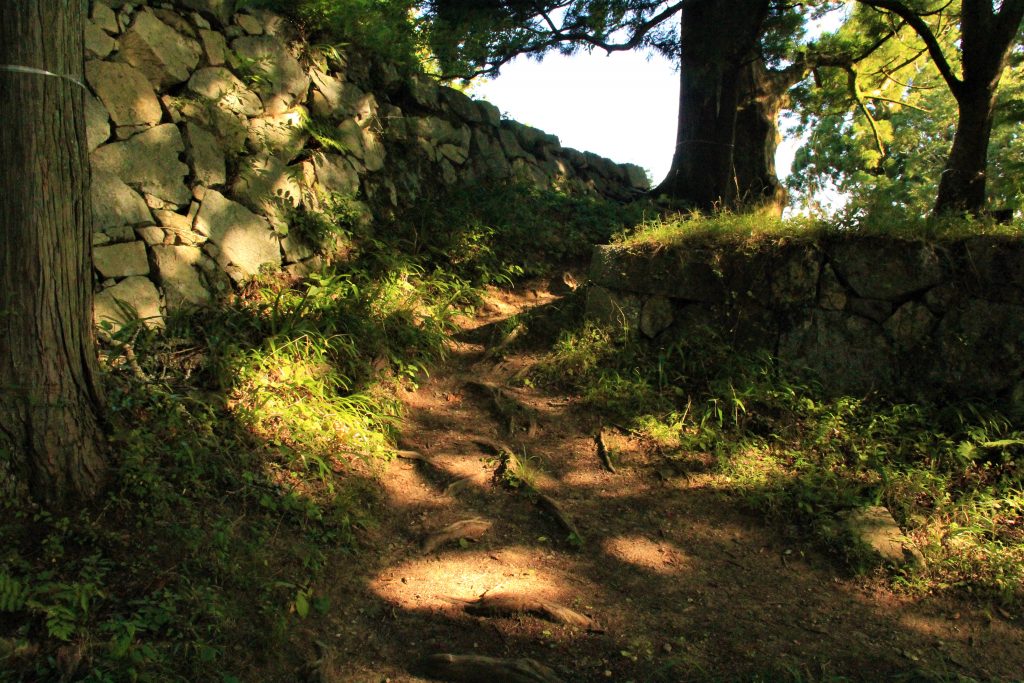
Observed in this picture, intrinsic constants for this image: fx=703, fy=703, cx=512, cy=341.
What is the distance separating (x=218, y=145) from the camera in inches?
224

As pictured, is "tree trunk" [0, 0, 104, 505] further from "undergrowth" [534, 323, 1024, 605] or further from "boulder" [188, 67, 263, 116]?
"undergrowth" [534, 323, 1024, 605]

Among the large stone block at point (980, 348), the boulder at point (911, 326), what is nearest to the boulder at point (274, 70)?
the boulder at point (911, 326)

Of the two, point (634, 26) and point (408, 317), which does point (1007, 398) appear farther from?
point (634, 26)

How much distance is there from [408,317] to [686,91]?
5.73 metres

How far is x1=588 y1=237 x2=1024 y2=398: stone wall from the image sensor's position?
17.1 feet

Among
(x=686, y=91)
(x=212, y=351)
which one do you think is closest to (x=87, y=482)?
(x=212, y=351)

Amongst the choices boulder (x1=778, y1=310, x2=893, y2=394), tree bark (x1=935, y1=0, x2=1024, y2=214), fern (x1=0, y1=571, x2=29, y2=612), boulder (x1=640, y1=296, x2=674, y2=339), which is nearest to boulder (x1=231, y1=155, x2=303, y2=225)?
boulder (x1=640, y1=296, x2=674, y2=339)

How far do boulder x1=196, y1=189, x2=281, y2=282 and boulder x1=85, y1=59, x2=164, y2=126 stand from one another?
69 centimetres

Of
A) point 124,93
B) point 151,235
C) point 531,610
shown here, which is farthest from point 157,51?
point 531,610

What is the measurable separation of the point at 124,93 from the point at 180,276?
1396 mm

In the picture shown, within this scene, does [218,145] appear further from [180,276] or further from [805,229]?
[805,229]

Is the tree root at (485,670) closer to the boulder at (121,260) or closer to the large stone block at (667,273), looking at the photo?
the boulder at (121,260)

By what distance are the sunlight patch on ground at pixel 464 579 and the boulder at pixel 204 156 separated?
3480 mm

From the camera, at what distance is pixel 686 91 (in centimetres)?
960
